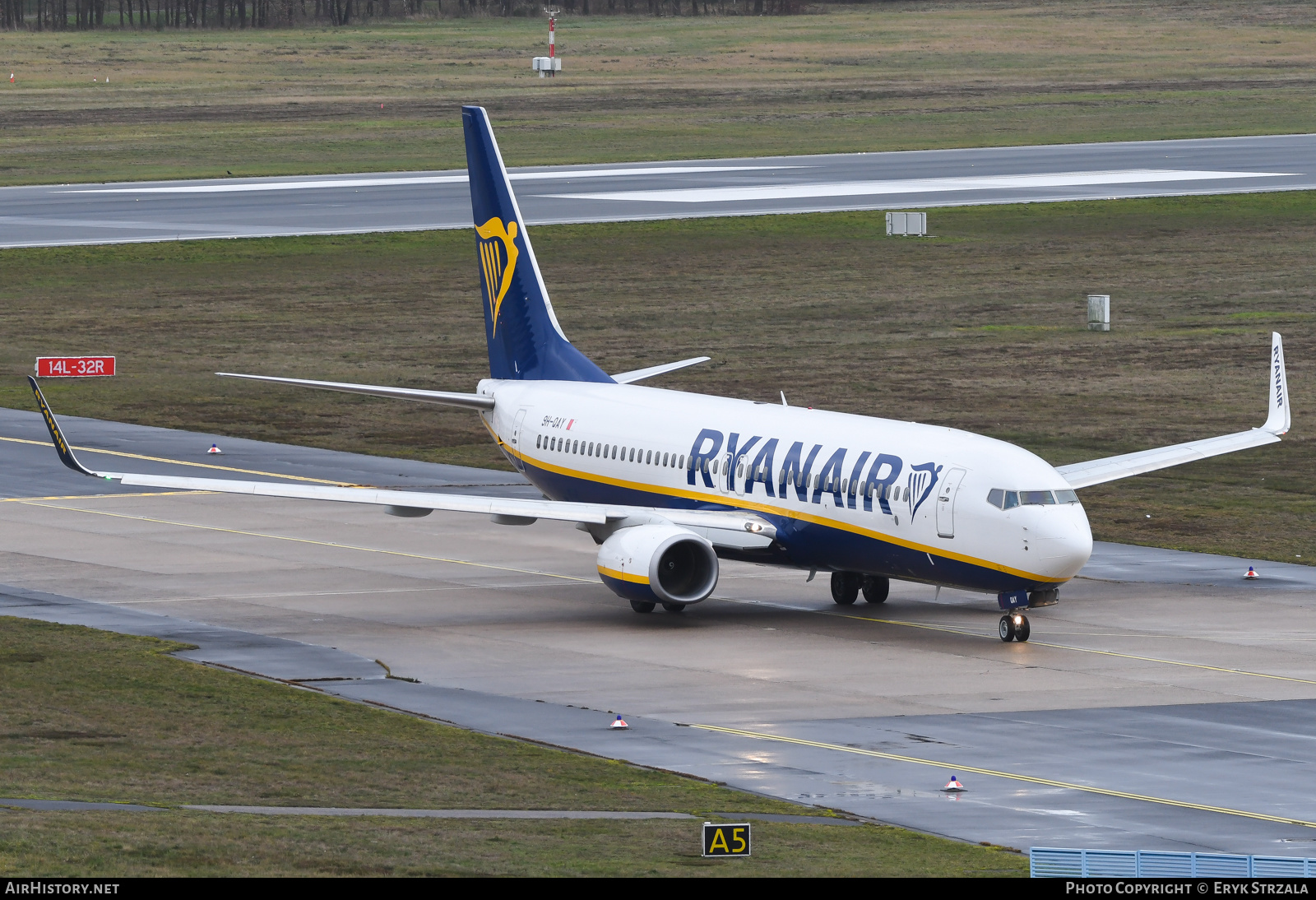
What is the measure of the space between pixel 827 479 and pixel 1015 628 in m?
4.76

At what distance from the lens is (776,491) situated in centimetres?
4550

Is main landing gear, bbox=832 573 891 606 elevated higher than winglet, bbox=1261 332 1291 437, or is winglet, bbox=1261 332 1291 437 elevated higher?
winglet, bbox=1261 332 1291 437

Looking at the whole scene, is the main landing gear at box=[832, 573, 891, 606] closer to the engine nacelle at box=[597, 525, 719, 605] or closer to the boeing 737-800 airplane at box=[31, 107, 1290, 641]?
the boeing 737-800 airplane at box=[31, 107, 1290, 641]

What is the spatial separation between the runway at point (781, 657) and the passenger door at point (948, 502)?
2.29 m

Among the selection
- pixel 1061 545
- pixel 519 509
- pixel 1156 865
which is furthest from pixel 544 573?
pixel 1156 865

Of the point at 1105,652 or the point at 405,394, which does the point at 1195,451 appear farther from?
the point at 405,394

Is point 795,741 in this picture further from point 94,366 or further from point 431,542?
point 94,366

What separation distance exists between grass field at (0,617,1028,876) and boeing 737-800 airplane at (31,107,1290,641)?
634 cm

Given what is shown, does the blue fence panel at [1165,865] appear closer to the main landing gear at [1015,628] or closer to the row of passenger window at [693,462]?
the main landing gear at [1015,628]

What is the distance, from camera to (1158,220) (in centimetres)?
11856

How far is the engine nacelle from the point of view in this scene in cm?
4400

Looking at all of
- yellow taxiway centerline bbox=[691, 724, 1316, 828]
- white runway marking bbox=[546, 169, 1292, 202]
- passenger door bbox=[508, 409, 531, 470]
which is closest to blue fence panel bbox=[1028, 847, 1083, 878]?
yellow taxiway centerline bbox=[691, 724, 1316, 828]
